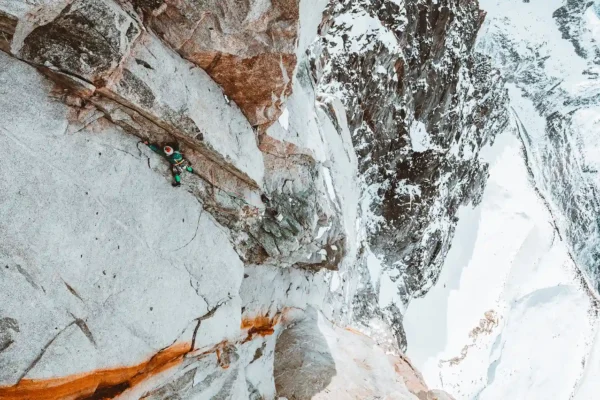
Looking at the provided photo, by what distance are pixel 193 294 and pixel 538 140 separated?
2139 inches

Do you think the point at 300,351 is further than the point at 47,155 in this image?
Yes

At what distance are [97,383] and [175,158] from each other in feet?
12.8

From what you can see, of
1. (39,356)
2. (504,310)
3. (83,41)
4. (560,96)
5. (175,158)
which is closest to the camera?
(39,356)

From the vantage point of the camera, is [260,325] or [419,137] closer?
[260,325]

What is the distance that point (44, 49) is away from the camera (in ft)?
17.3

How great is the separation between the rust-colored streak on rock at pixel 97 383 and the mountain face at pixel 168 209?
0.02 metres

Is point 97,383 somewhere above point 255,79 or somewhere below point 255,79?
below

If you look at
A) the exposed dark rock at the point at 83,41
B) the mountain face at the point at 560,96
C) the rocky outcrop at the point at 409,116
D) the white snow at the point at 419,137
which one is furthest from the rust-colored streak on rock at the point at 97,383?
the mountain face at the point at 560,96

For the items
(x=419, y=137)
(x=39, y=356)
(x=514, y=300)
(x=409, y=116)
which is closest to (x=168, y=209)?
(x=39, y=356)

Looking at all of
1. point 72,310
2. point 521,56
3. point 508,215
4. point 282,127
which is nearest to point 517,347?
point 508,215

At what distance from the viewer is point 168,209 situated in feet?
23.8

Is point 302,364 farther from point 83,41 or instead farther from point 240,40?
point 83,41

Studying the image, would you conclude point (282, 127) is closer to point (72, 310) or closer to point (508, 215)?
point (72, 310)

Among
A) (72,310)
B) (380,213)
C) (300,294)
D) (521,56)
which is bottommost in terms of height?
(380,213)
